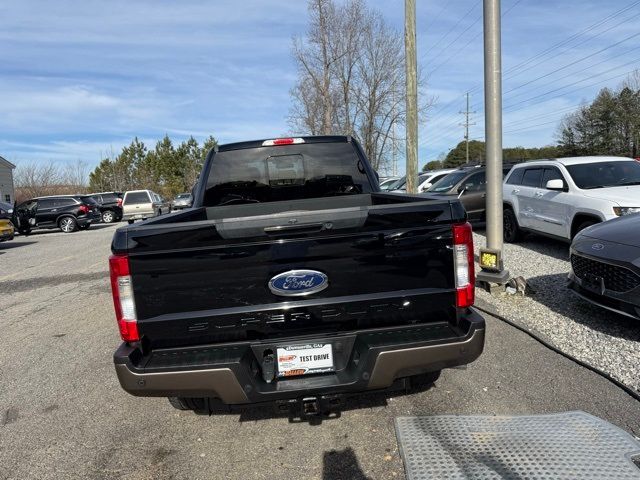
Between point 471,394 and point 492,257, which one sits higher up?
point 492,257

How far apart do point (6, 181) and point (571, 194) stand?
47363mm

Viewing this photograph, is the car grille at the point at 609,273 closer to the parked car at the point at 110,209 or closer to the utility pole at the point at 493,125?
the utility pole at the point at 493,125

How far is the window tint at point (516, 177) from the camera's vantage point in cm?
1016

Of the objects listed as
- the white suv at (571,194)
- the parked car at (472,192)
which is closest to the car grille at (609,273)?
the white suv at (571,194)

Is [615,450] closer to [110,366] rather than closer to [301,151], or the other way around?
[301,151]

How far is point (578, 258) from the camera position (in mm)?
5125

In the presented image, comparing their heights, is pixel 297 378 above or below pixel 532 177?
below

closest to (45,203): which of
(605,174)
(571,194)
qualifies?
(571,194)

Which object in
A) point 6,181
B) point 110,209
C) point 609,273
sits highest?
point 6,181

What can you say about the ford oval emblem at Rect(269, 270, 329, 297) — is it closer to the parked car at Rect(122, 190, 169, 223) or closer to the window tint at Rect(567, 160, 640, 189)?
the window tint at Rect(567, 160, 640, 189)

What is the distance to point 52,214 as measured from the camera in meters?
23.4

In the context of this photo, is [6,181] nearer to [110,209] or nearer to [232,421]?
[110,209]

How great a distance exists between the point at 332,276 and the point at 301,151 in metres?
2.17

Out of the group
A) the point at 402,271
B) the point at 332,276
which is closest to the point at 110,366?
the point at 332,276
